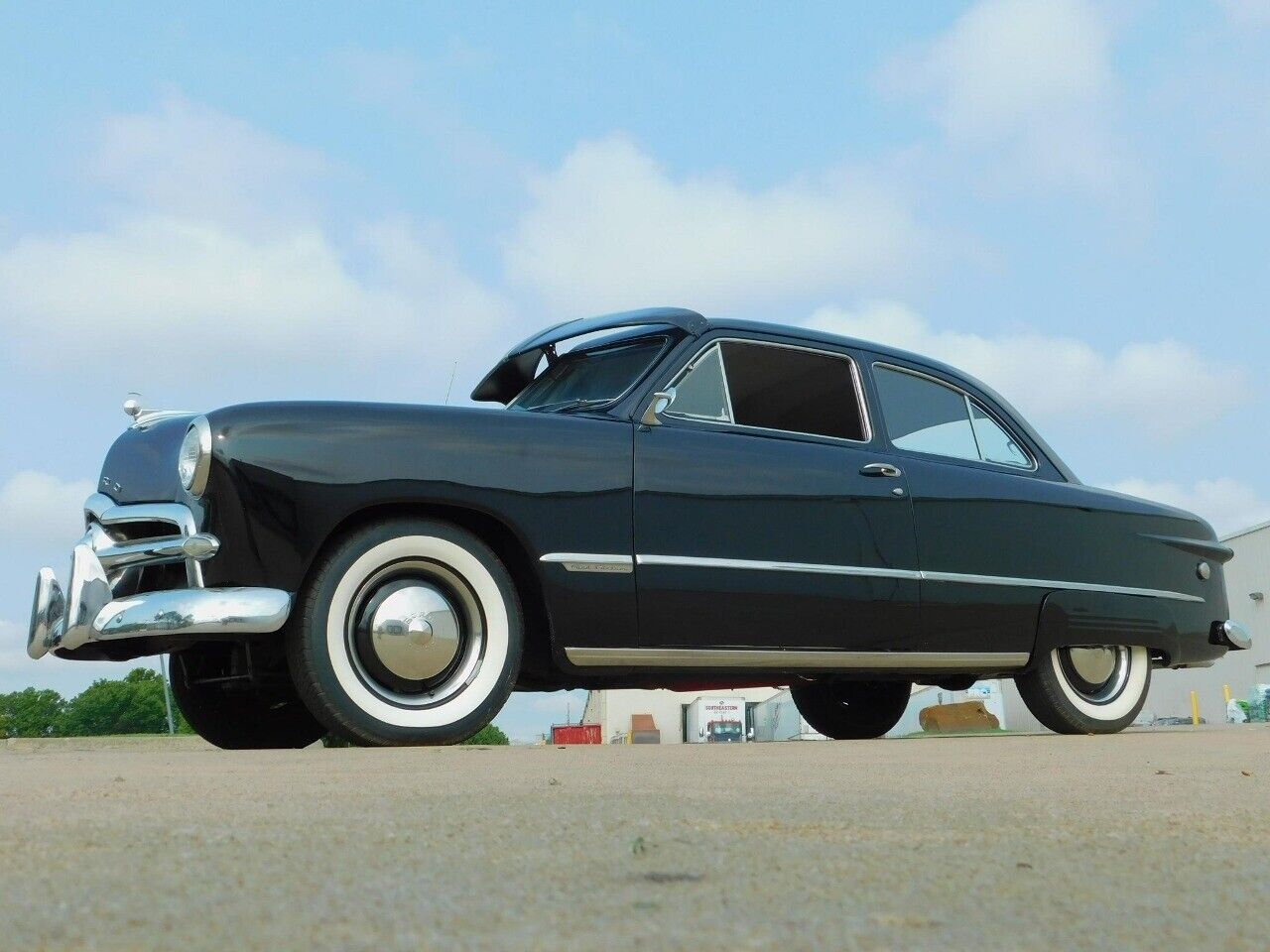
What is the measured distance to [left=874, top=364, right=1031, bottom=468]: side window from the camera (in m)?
6.46

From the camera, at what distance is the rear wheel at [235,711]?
621cm

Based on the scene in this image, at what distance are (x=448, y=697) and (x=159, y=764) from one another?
1.10 meters

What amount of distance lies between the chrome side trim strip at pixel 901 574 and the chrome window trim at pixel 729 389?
0.57 metres

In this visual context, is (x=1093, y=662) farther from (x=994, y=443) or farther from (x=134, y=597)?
(x=134, y=597)

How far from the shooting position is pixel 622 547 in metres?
5.21

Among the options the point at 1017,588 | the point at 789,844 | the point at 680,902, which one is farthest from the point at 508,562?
the point at 680,902

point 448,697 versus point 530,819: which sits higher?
point 448,697

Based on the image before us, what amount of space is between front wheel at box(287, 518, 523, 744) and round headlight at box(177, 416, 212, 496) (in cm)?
48

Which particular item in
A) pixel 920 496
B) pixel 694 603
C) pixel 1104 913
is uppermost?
pixel 920 496

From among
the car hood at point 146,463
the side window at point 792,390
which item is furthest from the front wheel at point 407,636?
the side window at point 792,390

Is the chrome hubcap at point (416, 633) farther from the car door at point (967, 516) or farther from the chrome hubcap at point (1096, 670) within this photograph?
the chrome hubcap at point (1096, 670)

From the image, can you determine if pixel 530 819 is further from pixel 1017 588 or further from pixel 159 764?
A: pixel 1017 588

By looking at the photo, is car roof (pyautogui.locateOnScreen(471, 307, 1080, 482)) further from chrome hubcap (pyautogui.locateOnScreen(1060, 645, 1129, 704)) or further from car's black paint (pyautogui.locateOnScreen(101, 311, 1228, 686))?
chrome hubcap (pyautogui.locateOnScreen(1060, 645, 1129, 704))

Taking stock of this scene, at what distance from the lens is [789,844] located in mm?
2234
